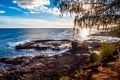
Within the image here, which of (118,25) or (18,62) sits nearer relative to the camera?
(118,25)

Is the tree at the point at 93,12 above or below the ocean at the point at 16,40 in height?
above

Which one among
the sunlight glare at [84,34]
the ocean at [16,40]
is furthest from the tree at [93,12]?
the ocean at [16,40]

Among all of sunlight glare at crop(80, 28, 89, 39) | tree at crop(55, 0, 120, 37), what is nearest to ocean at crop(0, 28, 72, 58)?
sunlight glare at crop(80, 28, 89, 39)

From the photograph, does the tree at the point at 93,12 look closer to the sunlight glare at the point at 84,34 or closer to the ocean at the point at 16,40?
the sunlight glare at the point at 84,34

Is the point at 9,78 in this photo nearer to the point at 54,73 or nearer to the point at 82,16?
the point at 54,73

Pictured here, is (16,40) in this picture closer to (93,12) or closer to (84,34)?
(84,34)

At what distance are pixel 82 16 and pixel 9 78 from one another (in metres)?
14.1

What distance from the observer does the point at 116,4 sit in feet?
26.4

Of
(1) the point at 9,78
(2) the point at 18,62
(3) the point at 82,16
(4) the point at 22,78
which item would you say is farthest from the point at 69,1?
(2) the point at 18,62

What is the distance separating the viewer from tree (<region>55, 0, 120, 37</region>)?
27.9 feet

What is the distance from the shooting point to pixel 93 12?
348 inches

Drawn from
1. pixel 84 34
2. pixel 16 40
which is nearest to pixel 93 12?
pixel 16 40

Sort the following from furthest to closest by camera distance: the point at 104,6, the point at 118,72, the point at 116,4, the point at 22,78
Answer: the point at 22,78
the point at 118,72
the point at 104,6
the point at 116,4

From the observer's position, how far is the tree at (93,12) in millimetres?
8492
